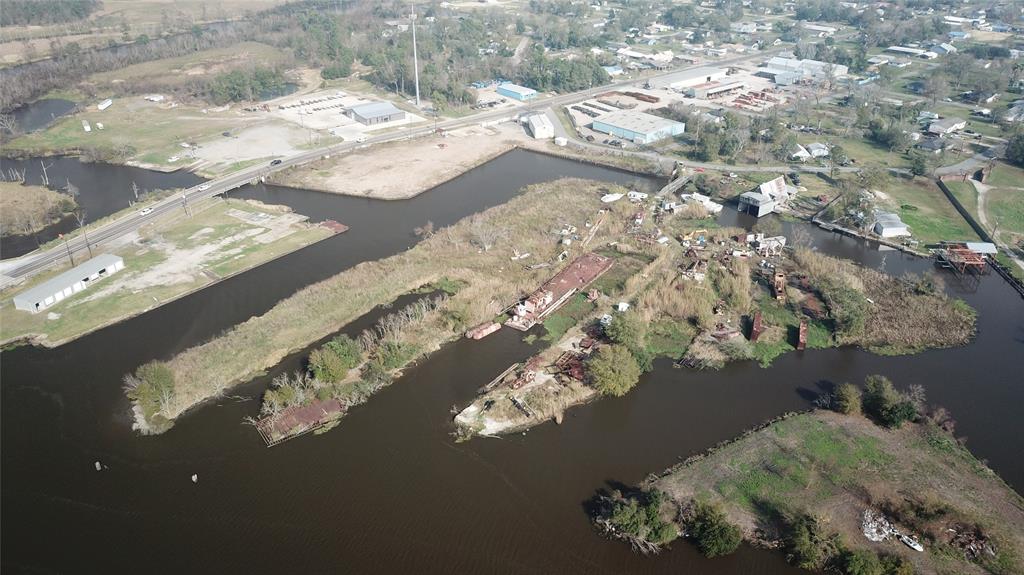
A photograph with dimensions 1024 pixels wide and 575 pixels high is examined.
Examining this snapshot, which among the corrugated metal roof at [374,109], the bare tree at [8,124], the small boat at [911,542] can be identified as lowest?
the small boat at [911,542]

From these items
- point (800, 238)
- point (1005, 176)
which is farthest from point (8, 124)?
point (1005, 176)

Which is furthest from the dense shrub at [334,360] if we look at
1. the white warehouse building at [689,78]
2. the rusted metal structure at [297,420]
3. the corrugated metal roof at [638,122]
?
the white warehouse building at [689,78]

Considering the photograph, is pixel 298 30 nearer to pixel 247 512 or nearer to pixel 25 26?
pixel 25 26

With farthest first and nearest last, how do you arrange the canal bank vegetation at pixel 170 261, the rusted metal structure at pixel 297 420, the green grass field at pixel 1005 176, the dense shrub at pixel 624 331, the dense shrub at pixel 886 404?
the green grass field at pixel 1005 176 < the canal bank vegetation at pixel 170 261 < the dense shrub at pixel 624 331 < the dense shrub at pixel 886 404 < the rusted metal structure at pixel 297 420

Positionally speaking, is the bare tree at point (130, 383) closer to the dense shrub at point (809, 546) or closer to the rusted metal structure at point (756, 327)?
the dense shrub at point (809, 546)

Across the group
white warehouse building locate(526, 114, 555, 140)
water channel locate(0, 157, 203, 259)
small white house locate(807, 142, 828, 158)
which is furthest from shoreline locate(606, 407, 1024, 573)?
water channel locate(0, 157, 203, 259)

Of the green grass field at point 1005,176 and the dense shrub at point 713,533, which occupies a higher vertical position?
the green grass field at point 1005,176

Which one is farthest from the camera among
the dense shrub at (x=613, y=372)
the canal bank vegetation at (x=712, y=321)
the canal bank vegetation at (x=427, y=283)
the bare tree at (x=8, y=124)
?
the bare tree at (x=8, y=124)
